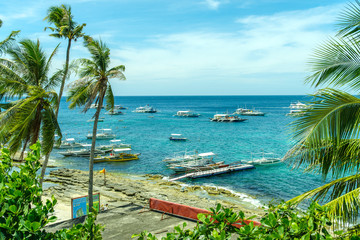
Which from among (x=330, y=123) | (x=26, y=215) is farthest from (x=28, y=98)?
(x=330, y=123)

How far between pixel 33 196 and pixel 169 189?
31.1 m

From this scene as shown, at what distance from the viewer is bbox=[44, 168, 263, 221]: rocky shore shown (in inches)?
1102

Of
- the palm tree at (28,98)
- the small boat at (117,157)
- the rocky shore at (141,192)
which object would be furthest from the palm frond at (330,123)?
the small boat at (117,157)

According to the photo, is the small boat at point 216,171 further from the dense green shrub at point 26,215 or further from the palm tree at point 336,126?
the dense green shrub at point 26,215

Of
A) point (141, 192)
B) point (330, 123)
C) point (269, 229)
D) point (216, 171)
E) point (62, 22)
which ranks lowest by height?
point (141, 192)

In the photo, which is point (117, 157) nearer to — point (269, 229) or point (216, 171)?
point (216, 171)

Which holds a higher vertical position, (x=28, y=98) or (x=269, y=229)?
(x=28, y=98)

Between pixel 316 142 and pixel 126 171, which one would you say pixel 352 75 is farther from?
pixel 126 171

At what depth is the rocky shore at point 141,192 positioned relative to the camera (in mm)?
28000

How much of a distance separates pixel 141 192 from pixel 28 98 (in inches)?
811

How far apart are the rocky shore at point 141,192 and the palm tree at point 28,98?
12079mm

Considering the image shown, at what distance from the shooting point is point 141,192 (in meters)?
31.0

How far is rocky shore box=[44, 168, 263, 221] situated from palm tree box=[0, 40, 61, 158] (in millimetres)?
12079

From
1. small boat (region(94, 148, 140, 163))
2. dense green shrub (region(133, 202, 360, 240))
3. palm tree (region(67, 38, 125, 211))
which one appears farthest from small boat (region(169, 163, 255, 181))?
dense green shrub (region(133, 202, 360, 240))
